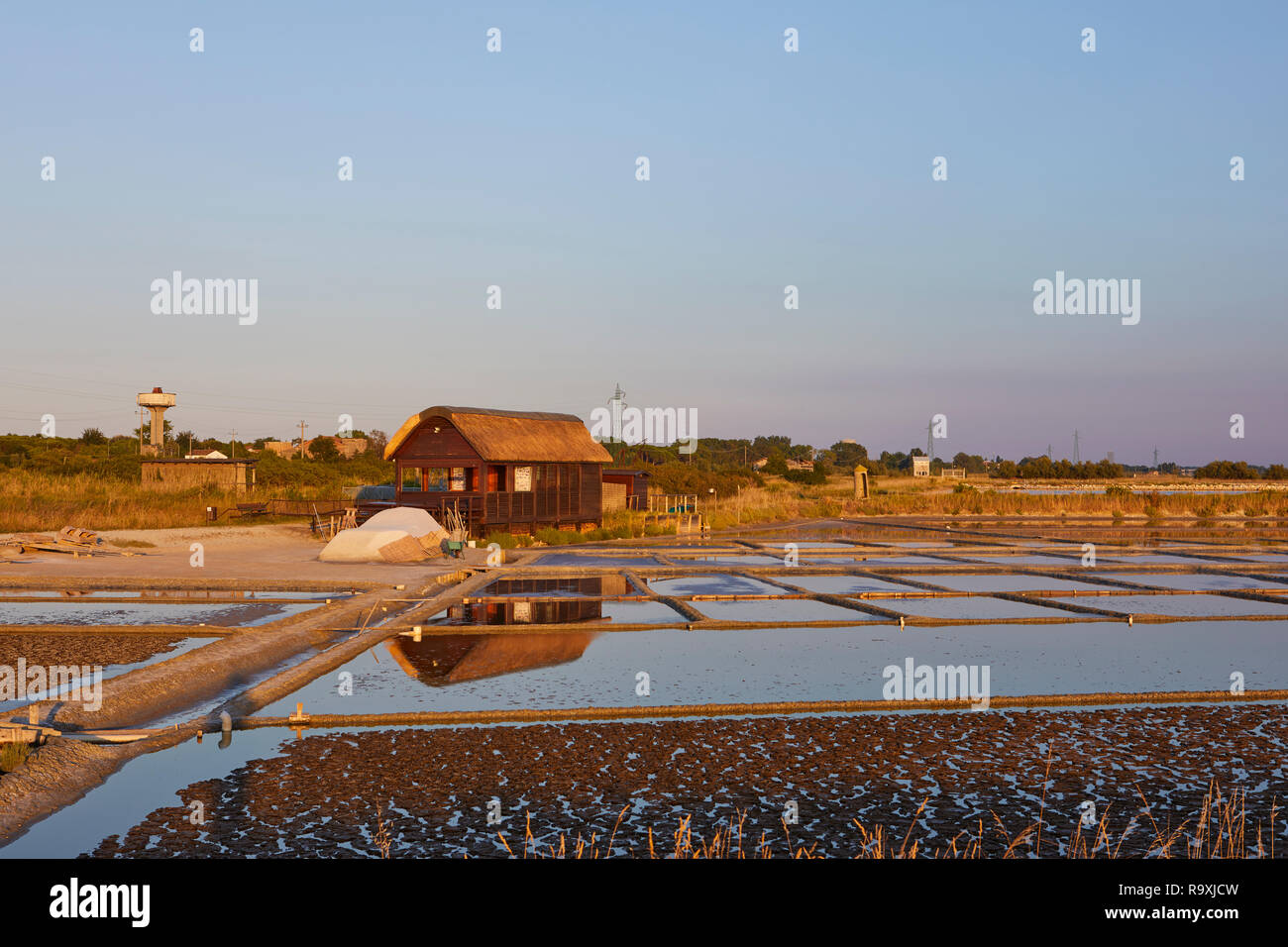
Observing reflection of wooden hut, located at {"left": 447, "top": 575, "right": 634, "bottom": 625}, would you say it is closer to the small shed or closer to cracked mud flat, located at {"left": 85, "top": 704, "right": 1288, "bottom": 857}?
cracked mud flat, located at {"left": 85, "top": 704, "right": 1288, "bottom": 857}

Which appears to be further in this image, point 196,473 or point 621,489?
point 196,473

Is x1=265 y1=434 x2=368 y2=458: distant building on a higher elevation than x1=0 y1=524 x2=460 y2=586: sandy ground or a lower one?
higher

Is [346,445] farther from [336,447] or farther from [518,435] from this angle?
[518,435]

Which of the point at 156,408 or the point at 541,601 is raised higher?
the point at 156,408

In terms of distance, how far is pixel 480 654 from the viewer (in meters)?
13.4

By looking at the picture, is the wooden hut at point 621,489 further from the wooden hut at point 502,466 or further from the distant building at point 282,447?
the distant building at point 282,447

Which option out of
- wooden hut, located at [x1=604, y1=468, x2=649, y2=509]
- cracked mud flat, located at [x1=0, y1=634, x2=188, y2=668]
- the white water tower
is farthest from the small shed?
cracked mud flat, located at [x1=0, y1=634, x2=188, y2=668]

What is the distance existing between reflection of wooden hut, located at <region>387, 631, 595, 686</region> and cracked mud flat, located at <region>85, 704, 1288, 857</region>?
2.91 meters

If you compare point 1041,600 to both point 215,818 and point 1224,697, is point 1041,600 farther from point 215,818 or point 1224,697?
point 215,818

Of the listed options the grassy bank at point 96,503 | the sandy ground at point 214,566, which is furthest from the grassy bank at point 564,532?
the sandy ground at point 214,566

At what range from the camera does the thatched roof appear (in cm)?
3256

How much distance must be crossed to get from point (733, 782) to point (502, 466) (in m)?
27.6

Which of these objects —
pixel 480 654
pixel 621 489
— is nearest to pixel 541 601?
pixel 480 654
